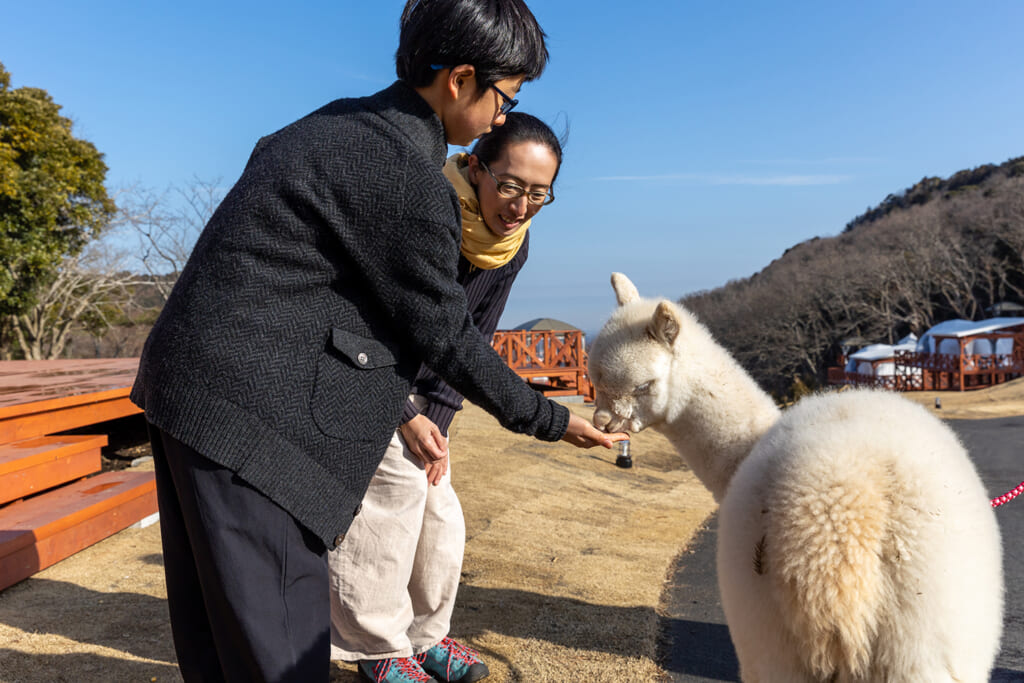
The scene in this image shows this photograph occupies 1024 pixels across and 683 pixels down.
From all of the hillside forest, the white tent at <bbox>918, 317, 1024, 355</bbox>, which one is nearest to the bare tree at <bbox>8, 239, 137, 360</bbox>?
the hillside forest

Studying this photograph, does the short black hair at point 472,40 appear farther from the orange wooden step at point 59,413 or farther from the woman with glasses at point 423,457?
the orange wooden step at point 59,413

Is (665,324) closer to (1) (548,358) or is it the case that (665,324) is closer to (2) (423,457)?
(2) (423,457)

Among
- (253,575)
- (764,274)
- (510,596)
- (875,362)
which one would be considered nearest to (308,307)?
(253,575)

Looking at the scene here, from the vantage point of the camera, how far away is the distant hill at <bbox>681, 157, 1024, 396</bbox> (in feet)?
172

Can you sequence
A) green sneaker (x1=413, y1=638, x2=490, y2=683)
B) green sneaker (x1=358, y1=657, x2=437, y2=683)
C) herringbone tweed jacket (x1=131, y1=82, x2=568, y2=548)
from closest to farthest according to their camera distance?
herringbone tweed jacket (x1=131, y1=82, x2=568, y2=548) → green sneaker (x1=358, y1=657, x2=437, y2=683) → green sneaker (x1=413, y1=638, x2=490, y2=683)

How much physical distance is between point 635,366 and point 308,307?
165 centimetres

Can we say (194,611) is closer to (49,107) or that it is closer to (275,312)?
(275,312)

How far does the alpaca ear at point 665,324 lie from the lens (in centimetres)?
269

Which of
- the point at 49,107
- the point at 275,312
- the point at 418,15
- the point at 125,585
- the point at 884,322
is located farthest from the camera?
the point at 884,322

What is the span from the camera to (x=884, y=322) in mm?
55156

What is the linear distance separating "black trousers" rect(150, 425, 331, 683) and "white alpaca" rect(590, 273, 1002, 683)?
1.13 meters

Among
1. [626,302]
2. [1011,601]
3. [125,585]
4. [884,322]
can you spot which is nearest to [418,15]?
[626,302]

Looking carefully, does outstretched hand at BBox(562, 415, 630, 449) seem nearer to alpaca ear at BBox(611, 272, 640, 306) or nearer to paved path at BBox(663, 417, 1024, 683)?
alpaca ear at BBox(611, 272, 640, 306)

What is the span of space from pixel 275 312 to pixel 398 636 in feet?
5.67
